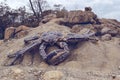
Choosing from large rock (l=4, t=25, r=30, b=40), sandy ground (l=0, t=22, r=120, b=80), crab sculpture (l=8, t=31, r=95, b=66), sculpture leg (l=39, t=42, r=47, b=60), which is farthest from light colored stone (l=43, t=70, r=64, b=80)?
large rock (l=4, t=25, r=30, b=40)

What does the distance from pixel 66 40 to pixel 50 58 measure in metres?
1.21

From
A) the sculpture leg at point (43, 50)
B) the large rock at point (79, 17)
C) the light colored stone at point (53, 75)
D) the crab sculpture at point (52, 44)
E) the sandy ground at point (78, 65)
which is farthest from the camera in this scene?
the large rock at point (79, 17)

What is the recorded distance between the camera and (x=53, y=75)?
12586 millimetres

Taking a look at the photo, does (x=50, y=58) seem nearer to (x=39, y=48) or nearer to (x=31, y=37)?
(x=39, y=48)

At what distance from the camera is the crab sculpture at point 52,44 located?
14344mm

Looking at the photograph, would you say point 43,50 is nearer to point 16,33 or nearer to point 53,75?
point 53,75

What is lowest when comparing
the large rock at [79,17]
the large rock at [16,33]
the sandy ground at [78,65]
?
the sandy ground at [78,65]

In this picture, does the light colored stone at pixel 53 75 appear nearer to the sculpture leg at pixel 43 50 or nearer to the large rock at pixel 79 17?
the sculpture leg at pixel 43 50

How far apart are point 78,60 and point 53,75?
6.83 feet

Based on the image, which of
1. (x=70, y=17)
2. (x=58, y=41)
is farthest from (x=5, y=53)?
(x=70, y=17)

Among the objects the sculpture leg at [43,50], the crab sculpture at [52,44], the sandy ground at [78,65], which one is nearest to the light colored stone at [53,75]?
the sandy ground at [78,65]

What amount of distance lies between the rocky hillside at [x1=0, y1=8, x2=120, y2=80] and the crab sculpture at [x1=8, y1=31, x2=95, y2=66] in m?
0.20

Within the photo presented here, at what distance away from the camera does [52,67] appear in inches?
548

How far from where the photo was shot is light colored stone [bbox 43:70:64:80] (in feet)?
41.0
